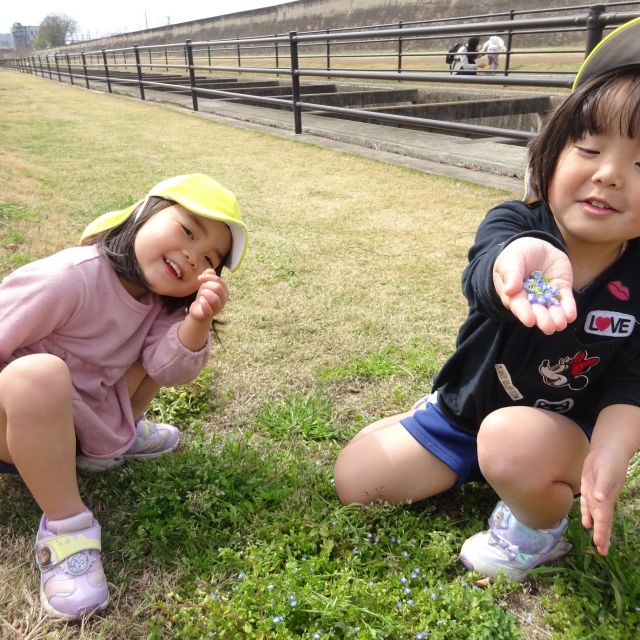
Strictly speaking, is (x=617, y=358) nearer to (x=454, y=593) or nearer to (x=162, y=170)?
(x=454, y=593)

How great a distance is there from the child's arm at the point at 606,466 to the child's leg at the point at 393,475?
40cm

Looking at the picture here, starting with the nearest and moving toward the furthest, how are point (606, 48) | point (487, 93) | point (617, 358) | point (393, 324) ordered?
point (606, 48)
point (617, 358)
point (393, 324)
point (487, 93)

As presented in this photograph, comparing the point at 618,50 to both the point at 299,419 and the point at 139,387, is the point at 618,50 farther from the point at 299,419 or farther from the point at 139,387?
the point at 139,387

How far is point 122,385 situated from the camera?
1589 millimetres

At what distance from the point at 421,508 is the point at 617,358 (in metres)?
0.60

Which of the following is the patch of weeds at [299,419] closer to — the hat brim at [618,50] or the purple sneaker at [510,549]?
the purple sneaker at [510,549]

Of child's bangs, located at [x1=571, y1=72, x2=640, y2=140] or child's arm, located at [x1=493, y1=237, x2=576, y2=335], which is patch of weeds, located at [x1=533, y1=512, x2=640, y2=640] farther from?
child's bangs, located at [x1=571, y1=72, x2=640, y2=140]

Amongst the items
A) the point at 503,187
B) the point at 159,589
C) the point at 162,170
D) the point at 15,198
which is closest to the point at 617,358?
the point at 159,589

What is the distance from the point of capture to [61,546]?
4.37ft

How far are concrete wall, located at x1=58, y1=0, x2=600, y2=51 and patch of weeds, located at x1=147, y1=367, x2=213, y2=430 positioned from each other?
1783cm

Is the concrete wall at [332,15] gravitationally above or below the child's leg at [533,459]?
above

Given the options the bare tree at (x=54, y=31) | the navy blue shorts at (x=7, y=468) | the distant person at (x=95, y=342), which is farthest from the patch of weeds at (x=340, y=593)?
the bare tree at (x=54, y=31)

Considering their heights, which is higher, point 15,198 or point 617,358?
point 617,358

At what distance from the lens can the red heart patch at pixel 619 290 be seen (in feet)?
4.30
